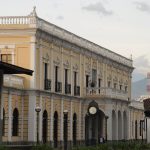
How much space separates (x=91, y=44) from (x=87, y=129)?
8386 mm

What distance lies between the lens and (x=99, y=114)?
7175 cm

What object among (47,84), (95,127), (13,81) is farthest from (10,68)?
(95,127)

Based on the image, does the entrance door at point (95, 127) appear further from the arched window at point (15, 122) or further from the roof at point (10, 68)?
the roof at point (10, 68)

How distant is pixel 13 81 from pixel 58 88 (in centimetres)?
850

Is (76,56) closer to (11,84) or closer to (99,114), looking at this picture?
(99,114)

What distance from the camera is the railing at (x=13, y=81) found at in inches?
2057

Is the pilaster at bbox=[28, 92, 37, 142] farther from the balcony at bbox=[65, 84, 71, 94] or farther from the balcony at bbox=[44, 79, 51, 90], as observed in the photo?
the balcony at bbox=[65, 84, 71, 94]

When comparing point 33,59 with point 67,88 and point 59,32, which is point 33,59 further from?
point 67,88

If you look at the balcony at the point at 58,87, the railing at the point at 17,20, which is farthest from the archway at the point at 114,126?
the railing at the point at 17,20

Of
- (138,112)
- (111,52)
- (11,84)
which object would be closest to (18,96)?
(11,84)

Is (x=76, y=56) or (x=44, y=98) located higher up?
(x=76, y=56)

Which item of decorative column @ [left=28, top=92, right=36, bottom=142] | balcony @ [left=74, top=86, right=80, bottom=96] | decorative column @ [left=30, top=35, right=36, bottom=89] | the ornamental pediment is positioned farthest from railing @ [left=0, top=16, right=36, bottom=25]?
balcony @ [left=74, top=86, right=80, bottom=96]

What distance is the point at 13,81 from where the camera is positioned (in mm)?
53938

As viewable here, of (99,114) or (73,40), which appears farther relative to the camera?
(99,114)
